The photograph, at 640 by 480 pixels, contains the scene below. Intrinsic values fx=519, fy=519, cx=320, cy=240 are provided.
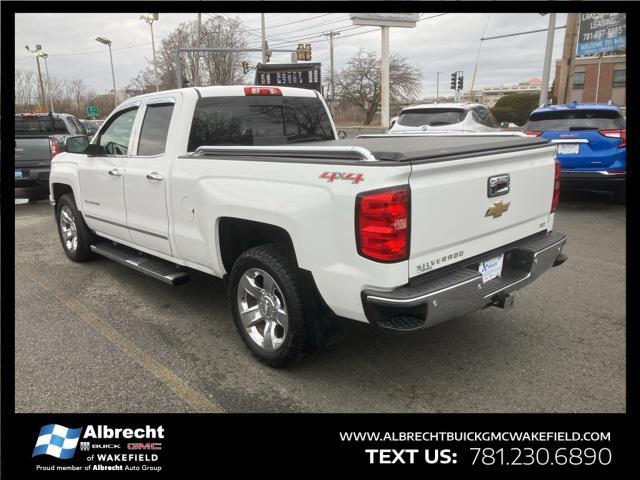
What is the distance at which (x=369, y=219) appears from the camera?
271 centimetres

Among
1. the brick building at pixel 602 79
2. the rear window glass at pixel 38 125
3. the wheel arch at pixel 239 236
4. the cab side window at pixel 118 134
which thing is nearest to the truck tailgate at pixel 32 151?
the rear window glass at pixel 38 125

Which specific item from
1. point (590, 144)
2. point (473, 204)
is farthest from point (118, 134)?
point (590, 144)

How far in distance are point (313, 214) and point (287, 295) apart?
58 centimetres

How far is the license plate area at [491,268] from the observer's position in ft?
10.8

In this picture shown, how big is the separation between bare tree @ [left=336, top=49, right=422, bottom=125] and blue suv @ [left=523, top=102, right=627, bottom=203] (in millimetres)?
44886

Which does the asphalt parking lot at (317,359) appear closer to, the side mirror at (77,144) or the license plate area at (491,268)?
the license plate area at (491,268)

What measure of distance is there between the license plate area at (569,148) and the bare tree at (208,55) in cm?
2892

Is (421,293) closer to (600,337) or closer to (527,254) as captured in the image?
(527,254)

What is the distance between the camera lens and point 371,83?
53.5 metres

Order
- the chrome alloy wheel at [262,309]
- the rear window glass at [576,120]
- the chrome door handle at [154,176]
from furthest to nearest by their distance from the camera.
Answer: the rear window glass at [576,120] < the chrome door handle at [154,176] < the chrome alloy wheel at [262,309]

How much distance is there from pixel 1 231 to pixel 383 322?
15.2 ft

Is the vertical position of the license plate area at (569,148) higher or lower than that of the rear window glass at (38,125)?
lower

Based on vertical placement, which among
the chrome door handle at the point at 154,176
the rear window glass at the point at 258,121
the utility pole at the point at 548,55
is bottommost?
the chrome door handle at the point at 154,176

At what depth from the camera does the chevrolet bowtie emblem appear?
3.24m
